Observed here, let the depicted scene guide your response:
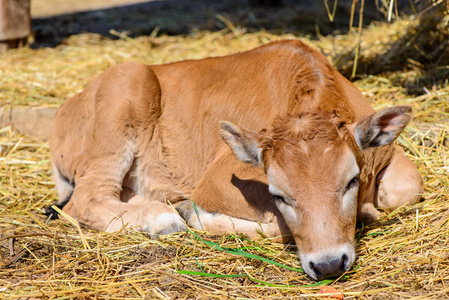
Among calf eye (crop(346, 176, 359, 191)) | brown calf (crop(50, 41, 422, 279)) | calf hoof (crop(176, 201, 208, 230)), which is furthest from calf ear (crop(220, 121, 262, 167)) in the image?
calf hoof (crop(176, 201, 208, 230))

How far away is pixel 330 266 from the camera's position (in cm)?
352

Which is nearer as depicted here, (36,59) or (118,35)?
(36,59)

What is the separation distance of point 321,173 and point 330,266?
0.66 metres

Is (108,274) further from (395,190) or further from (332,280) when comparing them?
(395,190)

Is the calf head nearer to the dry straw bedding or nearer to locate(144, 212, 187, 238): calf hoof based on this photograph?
the dry straw bedding

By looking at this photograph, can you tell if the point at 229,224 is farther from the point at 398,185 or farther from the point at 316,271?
the point at 398,185

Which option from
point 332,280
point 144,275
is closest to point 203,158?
point 144,275

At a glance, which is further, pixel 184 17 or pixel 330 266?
pixel 184 17

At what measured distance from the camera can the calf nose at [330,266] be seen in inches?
138

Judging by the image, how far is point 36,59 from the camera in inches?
353

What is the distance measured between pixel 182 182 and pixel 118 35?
6.03 meters

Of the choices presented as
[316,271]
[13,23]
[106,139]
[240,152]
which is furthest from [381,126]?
[13,23]

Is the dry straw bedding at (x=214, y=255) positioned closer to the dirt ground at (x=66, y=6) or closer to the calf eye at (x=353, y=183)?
the calf eye at (x=353, y=183)

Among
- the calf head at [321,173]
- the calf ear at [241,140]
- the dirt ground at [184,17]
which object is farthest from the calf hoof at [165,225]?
the dirt ground at [184,17]
